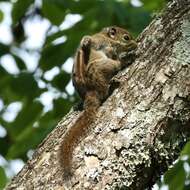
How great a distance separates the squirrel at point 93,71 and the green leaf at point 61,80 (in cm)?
50

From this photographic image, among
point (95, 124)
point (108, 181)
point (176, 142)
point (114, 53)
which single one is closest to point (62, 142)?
point (95, 124)

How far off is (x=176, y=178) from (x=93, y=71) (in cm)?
88

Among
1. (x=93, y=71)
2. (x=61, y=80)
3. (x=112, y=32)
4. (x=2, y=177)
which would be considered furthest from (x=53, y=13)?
(x=2, y=177)

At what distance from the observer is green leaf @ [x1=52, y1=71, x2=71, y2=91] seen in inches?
172

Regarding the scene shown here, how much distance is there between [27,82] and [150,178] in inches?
72.8

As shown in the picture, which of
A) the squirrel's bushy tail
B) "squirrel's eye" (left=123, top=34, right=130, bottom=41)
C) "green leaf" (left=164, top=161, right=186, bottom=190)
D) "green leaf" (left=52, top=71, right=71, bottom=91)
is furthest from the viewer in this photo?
"green leaf" (left=52, top=71, right=71, bottom=91)

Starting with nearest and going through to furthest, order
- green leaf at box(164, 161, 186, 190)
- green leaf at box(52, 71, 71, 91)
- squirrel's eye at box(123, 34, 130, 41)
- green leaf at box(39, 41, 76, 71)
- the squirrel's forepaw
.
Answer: green leaf at box(164, 161, 186, 190) → the squirrel's forepaw → squirrel's eye at box(123, 34, 130, 41) → green leaf at box(39, 41, 76, 71) → green leaf at box(52, 71, 71, 91)

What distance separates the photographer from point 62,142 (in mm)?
2623

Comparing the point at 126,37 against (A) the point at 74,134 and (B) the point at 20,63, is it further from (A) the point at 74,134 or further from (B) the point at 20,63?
(A) the point at 74,134

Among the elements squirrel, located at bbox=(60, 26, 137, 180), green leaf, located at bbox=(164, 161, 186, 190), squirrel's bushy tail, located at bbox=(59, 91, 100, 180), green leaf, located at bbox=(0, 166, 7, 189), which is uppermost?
squirrel's bushy tail, located at bbox=(59, 91, 100, 180)

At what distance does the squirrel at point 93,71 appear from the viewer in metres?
2.58

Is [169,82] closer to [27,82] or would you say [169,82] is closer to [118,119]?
[118,119]

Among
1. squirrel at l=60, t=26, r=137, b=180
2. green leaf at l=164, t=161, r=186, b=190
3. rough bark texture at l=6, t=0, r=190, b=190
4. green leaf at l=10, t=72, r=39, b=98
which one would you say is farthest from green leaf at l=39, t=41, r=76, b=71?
rough bark texture at l=6, t=0, r=190, b=190

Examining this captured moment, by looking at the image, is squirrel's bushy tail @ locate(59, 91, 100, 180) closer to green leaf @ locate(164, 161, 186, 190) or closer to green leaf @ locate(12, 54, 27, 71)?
green leaf @ locate(164, 161, 186, 190)
